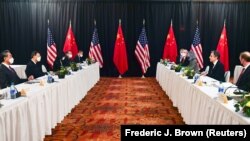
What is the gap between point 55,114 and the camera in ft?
18.8

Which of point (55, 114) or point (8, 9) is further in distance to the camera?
point (8, 9)

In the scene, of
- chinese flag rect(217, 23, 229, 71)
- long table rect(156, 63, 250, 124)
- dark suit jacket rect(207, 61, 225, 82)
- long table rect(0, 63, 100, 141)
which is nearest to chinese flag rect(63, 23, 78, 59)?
long table rect(0, 63, 100, 141)

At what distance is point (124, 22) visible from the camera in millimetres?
13469

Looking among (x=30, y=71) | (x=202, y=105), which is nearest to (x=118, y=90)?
(x=30, y=71)

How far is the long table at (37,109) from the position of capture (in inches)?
152

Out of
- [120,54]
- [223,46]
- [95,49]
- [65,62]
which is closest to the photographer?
[65,62]

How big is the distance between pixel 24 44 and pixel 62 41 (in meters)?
1.66

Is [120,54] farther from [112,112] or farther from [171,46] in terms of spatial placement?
[112,112]

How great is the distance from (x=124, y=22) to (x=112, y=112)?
7054 mm

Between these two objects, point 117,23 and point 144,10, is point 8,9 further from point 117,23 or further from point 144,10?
point 144,10

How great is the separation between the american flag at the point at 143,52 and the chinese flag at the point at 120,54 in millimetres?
566

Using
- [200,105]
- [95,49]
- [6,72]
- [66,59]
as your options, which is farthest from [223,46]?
[6,72]

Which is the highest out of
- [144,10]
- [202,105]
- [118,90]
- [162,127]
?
[144,10]

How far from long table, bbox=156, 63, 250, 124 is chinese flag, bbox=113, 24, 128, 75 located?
4.79m
